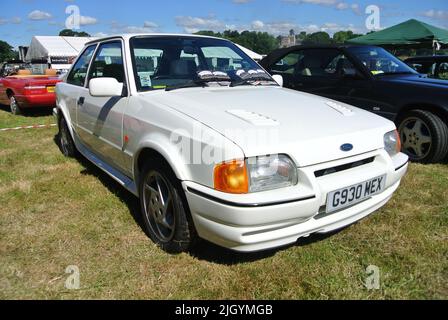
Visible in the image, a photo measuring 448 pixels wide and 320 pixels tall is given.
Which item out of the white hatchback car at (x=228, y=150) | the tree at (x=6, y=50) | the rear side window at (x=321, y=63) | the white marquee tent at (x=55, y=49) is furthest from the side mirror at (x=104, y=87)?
the tree at (x=6, y=50)

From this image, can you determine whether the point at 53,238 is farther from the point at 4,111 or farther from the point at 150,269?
the point at 4,111

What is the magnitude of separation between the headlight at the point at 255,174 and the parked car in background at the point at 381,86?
311 cm

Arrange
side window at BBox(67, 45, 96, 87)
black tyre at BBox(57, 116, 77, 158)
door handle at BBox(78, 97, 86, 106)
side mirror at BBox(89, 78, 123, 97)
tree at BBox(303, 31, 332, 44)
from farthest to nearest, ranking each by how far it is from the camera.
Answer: tree at BBox(303, 31, 332, 44) < black tyre at BBox(57, 116, 77, 158) < side window at BBox(67, 45, 96, 87) < door handle at BBox(78, 97, 86, 106) < side mirror at BBox(89, 78, 123, 97)

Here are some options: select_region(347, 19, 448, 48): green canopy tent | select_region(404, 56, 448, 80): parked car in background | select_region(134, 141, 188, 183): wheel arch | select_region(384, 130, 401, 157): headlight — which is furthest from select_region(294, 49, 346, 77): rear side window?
select_region(347, 19, 448, 48): green canopy tent

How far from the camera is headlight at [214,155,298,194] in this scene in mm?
1984

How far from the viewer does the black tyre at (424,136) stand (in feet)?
14.2

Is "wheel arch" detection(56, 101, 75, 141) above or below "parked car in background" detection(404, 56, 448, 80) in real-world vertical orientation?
below

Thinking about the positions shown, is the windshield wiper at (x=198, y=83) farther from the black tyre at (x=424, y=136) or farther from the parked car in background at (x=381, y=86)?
the black tyre at (x=424, y=136)

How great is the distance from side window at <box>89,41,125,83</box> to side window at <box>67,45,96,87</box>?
233 millimetres

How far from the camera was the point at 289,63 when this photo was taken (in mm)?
6004

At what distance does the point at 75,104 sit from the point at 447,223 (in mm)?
3738

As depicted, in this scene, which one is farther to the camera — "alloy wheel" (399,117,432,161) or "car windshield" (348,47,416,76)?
"car windshield" (348,47,416,76)

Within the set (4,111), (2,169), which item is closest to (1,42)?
(4,111)

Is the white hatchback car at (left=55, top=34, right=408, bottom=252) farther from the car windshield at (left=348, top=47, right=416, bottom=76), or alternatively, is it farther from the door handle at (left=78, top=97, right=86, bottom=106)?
the car windshield at (left=348, top=47, right=416, bottom=76)
